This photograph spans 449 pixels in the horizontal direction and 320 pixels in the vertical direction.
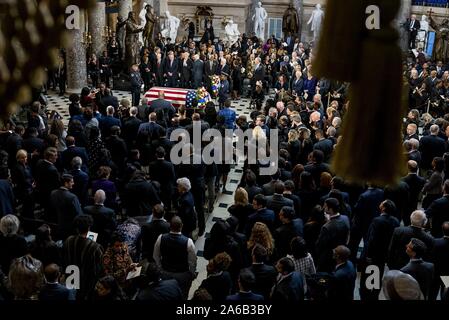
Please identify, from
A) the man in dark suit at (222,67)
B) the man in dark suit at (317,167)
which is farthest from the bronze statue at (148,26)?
the man in dark suit at (317,167)

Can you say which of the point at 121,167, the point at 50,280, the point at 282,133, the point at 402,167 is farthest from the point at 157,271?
the point at 282,133

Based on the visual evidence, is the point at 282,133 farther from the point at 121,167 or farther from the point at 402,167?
the point at 402,167

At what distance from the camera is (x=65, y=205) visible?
21.7 feet

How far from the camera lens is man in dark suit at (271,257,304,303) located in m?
4.83

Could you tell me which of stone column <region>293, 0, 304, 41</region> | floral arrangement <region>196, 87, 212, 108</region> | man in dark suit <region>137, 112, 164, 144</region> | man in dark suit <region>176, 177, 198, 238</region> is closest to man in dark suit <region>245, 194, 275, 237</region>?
man in dark suit <region>176, 177, 198, 238</region>

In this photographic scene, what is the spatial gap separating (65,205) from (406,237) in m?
3.99

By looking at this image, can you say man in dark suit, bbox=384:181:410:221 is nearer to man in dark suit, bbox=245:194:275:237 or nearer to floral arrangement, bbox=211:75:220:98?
man in dark suit, bbox=245:194:275:237

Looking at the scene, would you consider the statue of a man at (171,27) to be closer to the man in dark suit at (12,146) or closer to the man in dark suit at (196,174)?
the man in dark suit at (12,146)

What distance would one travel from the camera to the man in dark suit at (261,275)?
5.14 meters

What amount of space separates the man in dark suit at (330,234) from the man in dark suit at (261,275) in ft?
3.53

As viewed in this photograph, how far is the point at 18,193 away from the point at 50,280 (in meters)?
3.50

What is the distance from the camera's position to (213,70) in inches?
663

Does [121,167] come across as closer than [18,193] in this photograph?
No

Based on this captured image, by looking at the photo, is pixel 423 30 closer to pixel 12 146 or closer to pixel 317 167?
pixel 317 167
